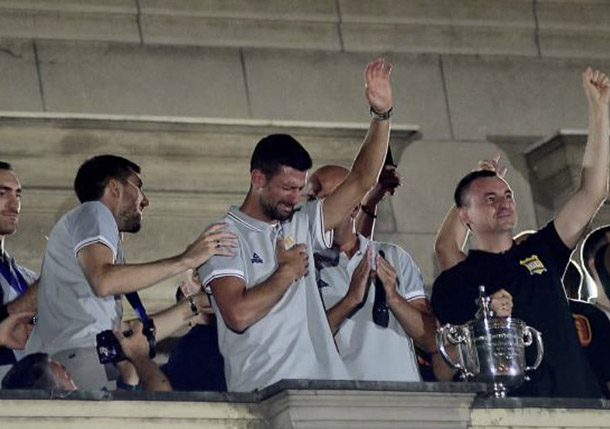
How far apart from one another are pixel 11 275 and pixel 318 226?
1.30 m

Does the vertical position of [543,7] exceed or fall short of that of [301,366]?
it exceeds it

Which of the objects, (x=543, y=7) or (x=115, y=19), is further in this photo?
(x=543, y=7)

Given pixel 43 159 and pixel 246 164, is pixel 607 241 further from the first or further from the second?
pixel 43 159

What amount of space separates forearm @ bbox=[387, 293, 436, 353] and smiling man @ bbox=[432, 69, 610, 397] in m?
0.14

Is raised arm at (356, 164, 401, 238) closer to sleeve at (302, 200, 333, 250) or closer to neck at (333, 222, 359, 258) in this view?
neck at (333, 222, 359, 258)

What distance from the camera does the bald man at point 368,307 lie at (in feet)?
23.0

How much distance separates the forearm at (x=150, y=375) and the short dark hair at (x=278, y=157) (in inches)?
31.8

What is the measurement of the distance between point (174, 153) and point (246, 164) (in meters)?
0.38

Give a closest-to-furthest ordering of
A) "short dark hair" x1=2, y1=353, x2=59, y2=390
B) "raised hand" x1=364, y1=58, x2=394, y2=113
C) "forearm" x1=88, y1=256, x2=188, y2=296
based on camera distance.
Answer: "short dark hair" x1=2, y1=353, x2=59, y2=390 → "forearm" x1=88, y1=256, x2=188, y2=296 → "raised hand" x1=364, y1=58, x2=394, y2=113

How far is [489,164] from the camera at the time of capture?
8281 mm

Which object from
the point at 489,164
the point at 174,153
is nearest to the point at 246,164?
the point at 174,153

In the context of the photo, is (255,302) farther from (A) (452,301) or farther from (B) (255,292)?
(A) (452,301)

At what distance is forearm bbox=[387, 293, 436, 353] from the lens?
7.11m

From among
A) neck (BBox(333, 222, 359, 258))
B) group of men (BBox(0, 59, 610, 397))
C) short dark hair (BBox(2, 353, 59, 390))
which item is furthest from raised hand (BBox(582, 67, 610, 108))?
short dark hair (BBox(2, 353, 59, 390))
